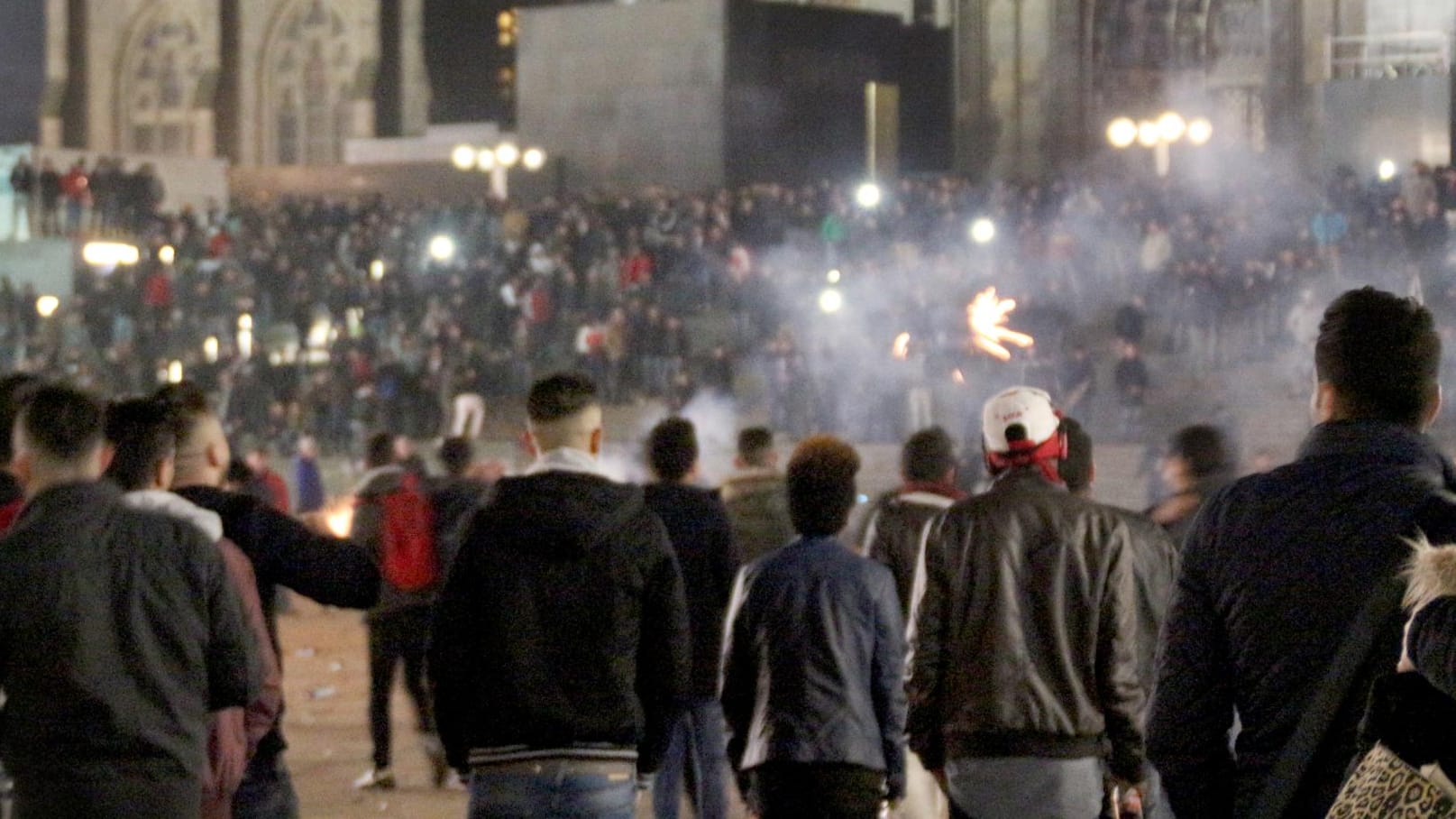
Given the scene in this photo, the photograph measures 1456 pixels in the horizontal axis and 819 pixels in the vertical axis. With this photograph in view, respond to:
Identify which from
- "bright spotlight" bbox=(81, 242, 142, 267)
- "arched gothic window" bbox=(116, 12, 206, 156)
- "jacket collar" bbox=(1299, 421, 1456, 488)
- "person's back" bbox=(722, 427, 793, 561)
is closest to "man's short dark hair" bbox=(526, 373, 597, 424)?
"jacket collar" bbox=(1299, 421, 1456, 488)

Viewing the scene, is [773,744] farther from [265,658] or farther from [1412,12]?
[1412,12]

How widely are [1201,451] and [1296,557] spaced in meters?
4.39

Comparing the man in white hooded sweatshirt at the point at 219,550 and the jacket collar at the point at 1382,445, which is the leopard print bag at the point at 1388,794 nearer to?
the jacket collar at the point at 1382,445

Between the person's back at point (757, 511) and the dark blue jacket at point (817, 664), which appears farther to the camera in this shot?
the person's back at point (757, 511)

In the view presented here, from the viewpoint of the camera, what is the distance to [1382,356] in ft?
10.2

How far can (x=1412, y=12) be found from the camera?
32.2 meters

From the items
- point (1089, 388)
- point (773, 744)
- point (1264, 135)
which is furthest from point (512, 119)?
point (773, 744)

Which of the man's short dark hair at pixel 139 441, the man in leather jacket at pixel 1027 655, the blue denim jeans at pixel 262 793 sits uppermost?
the man's short dark hair at pixel 139 441

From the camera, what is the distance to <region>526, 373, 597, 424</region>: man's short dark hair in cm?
456

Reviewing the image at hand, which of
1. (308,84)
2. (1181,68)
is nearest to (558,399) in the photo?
(1181,68)

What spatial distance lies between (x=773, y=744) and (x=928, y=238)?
2050cm

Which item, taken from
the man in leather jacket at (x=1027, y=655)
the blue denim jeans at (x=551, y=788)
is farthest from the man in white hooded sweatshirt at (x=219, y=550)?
the man in leather jacket at (x=1027, y=655)

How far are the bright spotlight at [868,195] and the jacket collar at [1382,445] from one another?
23.3 metres

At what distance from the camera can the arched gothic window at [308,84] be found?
49.5 meters
